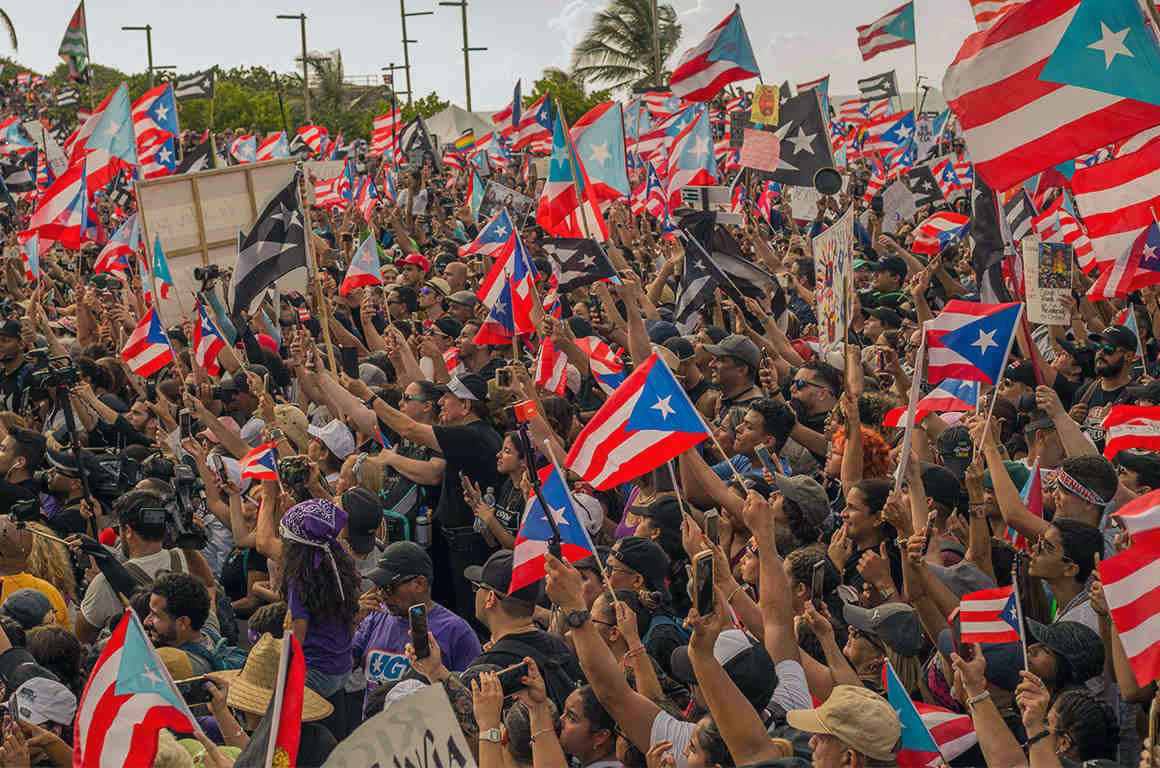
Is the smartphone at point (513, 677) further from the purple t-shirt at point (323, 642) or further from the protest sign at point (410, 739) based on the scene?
the protest sign at point (410, 739)

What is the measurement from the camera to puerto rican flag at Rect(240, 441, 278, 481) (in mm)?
7805

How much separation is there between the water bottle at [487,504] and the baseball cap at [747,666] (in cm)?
304

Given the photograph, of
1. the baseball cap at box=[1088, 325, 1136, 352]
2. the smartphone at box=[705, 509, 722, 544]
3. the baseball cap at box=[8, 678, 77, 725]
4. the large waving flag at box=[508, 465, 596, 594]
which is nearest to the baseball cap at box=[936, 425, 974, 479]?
the smartphone at box=[705, 509, 722, 544]

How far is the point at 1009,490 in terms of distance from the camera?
6.86m

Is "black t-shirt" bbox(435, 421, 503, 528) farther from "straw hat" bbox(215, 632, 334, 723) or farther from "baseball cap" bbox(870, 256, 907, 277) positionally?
"baseball cap" bbox(870, 256, 907, 277)

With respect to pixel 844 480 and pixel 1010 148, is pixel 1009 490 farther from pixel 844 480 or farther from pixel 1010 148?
pixel 1010 148

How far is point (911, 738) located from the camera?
458 cm

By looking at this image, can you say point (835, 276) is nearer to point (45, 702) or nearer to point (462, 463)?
point (462, 463)

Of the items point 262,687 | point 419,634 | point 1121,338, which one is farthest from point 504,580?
point 1121,338

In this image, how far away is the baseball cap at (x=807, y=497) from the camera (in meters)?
6.75

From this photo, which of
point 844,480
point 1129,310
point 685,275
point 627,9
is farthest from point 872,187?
point 627,9

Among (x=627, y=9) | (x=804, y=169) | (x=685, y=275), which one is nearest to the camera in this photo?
(x=685, y=275)

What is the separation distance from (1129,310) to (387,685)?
6428 mm

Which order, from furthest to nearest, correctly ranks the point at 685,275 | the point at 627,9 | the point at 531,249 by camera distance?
the point at 627,9 → the point at 531,249 → the point at 685,275
